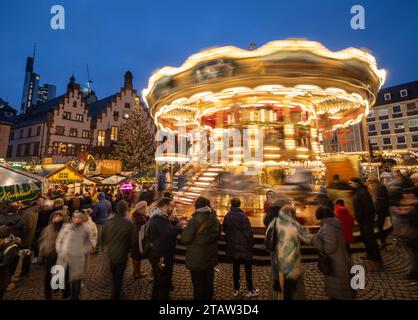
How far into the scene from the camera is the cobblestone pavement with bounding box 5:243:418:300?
3.84 meters

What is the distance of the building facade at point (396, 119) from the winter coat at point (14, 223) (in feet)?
152

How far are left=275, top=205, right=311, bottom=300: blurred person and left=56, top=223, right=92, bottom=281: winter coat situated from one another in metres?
3.04

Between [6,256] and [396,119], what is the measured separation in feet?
178

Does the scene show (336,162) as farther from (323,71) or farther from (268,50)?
(268,50)

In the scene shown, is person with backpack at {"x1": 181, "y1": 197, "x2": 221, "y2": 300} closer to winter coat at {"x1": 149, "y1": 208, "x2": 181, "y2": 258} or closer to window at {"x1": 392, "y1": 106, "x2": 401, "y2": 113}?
winter coat at {"x1": 149, "y1": 208, "x2": 181, "y2": 258}

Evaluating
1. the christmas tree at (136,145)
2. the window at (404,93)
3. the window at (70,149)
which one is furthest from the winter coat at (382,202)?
the window at (404,93)

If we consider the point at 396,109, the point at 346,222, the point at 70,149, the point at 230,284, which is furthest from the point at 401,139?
the point at 70,149

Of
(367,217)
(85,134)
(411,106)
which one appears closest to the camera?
(367,217)

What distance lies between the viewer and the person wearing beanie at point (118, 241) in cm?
355

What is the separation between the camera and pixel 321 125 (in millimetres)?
13227

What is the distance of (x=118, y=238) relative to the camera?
3.56 metres

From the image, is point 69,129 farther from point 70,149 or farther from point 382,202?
point 382,202

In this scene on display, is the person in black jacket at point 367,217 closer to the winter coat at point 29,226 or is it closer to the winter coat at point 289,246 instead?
the winter coat at point 289,246
